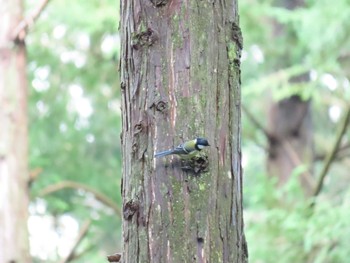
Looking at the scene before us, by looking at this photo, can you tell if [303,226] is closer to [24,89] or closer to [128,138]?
[24,89]

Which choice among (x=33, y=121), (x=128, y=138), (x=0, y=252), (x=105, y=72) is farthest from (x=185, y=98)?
(x=33, y=121)

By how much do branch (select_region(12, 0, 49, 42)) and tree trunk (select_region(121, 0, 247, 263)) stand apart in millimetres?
3270

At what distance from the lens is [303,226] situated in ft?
17.7

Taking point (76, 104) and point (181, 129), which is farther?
point (76, 104)

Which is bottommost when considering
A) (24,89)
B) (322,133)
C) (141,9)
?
(141,9)

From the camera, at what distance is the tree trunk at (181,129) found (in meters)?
1.92

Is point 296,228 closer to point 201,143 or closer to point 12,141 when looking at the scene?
point 12,141

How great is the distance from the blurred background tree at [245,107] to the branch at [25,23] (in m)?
0.77

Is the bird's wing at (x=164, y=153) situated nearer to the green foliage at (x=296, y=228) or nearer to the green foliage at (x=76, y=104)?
the green foliage at (x=296, y=228)

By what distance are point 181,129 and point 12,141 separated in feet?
11.8

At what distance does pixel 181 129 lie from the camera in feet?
6.44

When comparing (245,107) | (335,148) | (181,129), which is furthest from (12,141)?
(181,129)

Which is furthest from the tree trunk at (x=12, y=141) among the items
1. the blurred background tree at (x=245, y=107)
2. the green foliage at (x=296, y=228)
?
the green foliage at (x=296, y=228)

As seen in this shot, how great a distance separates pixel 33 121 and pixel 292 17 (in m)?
4.01
